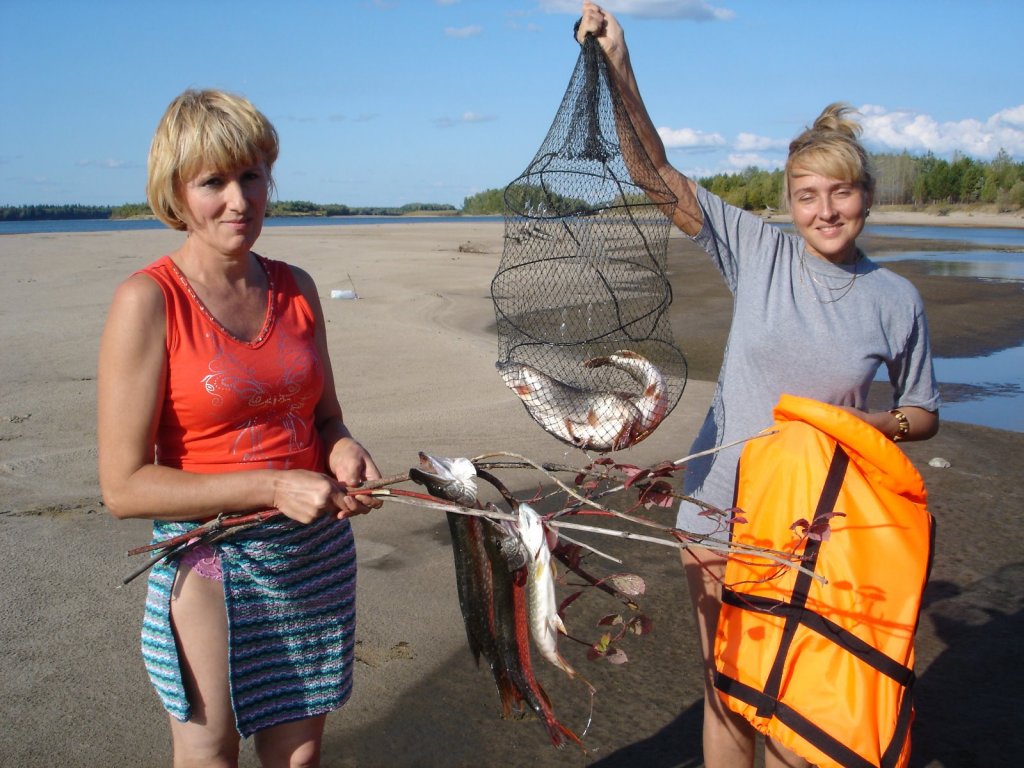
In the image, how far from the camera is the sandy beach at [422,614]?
375 centimetres

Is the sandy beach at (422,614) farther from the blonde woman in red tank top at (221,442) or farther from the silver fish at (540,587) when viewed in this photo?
the silver fish at (540,587)

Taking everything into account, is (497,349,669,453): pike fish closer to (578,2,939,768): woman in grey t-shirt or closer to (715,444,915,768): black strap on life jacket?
(578,2,939,768): woman in grey t-shirt

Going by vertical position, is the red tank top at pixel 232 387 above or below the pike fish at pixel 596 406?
above

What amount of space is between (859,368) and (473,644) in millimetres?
1487

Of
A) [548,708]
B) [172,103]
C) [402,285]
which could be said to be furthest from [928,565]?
[402,285]

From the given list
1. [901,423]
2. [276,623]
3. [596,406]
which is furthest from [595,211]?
[276,623]

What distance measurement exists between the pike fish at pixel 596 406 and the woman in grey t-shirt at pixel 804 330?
0.28 m

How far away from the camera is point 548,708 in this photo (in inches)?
92.4

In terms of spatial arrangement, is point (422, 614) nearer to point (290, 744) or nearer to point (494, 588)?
point (290, 744)

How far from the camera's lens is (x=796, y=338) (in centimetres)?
291

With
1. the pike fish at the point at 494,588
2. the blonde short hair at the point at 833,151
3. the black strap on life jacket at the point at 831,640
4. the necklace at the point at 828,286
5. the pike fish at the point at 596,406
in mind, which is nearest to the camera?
the pike fish at the point at 494,588

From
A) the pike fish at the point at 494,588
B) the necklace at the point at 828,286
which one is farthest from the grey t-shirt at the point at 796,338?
the pike fish at the point at 494,588

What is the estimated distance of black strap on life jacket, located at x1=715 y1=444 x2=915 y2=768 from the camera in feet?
8.20

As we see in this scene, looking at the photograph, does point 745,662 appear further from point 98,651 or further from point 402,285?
point 402,285
